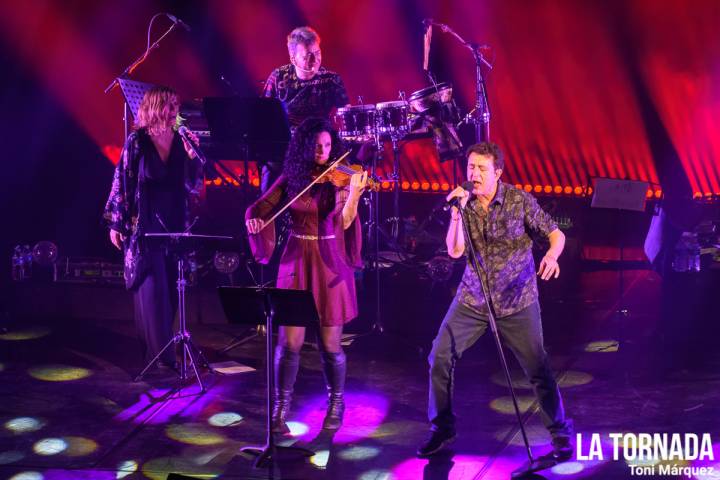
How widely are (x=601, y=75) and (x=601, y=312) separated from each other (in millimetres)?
3953

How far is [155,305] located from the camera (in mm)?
7148

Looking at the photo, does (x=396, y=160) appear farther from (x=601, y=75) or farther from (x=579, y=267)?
(x=601, y=75)

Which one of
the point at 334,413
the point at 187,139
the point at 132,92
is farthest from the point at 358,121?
the point at 334,413

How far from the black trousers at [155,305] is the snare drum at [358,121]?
86.7 inches

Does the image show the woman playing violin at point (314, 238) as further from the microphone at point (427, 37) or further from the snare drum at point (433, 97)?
the microphone at point (427, 37)

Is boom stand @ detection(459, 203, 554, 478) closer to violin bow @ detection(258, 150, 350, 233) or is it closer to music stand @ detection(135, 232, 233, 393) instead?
violin bow @ detection(258, 150, 350, 233)

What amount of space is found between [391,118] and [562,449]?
163 inches

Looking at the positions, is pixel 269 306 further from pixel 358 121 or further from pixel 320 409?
pixel 358 121

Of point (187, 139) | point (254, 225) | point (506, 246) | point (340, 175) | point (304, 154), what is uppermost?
point (187, 139)

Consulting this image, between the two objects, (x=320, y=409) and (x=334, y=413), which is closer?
(x=334, y=413)

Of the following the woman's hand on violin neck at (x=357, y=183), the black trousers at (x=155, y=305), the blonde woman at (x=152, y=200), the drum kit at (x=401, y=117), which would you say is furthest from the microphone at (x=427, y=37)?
the woman's hand on violin neck at (x=357, y=183)

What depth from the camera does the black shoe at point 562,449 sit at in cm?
508

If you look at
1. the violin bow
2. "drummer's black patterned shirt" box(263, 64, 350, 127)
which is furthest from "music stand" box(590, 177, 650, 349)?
the violin bow

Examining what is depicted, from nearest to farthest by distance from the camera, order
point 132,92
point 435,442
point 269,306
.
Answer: point 269,306 < point 435,442 < point 132,92
